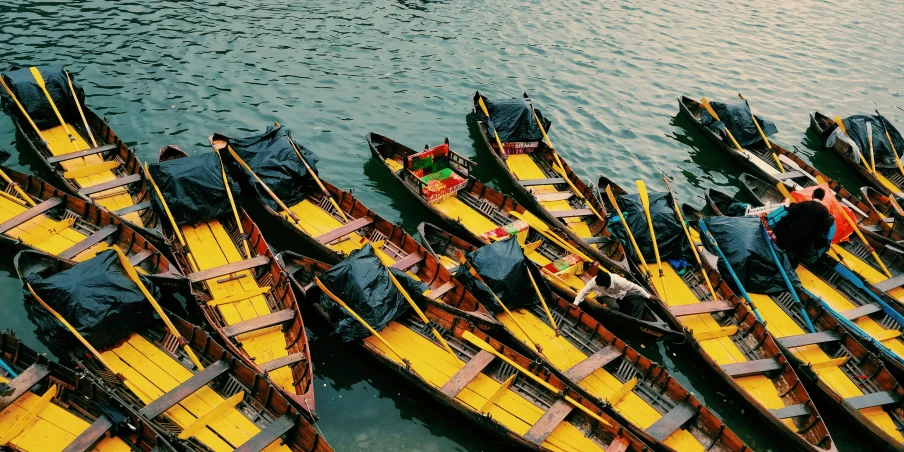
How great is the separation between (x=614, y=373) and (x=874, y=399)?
5.42 metres

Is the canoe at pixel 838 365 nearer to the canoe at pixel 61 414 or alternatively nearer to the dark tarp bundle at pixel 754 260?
Answer: the dark tarp bundle at pixel 754 260

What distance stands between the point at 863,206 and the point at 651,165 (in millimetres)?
6775

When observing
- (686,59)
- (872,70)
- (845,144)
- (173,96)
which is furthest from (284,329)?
(872,70)

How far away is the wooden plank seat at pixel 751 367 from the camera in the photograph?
44.1 ft

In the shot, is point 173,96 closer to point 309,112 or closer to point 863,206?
point 309,112

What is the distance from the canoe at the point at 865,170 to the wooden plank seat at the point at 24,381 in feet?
83.5

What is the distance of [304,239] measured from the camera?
1628 centimetres

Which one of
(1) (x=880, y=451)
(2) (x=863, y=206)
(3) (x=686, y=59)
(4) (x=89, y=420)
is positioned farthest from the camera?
(3) (x=686, y=59)

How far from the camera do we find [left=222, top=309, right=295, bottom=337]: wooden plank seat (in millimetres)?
12732

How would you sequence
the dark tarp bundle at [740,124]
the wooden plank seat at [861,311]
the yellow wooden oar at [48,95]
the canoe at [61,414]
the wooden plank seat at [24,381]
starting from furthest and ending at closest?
the dark tarp bundle at [740,124]
the yellow wooden oar at [48,95]
the wooden plank seat at [861,311]
the wooden plank seat at [24,381]
the canoe at [61,414]

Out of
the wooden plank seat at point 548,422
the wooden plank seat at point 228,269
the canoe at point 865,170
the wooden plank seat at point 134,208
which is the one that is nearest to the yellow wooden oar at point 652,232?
the wooden plank seat at point 548,422

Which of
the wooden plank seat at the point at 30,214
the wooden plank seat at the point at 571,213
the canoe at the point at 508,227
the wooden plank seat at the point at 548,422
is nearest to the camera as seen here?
the wooden plank seat at the point at 548,422

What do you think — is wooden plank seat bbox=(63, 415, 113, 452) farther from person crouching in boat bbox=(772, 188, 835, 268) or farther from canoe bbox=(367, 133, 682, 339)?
person crouching in boat bbox=(772, 188, 835, 268)

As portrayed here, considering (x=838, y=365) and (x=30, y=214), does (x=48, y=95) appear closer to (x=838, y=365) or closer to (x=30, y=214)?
(x=30, y=214)
